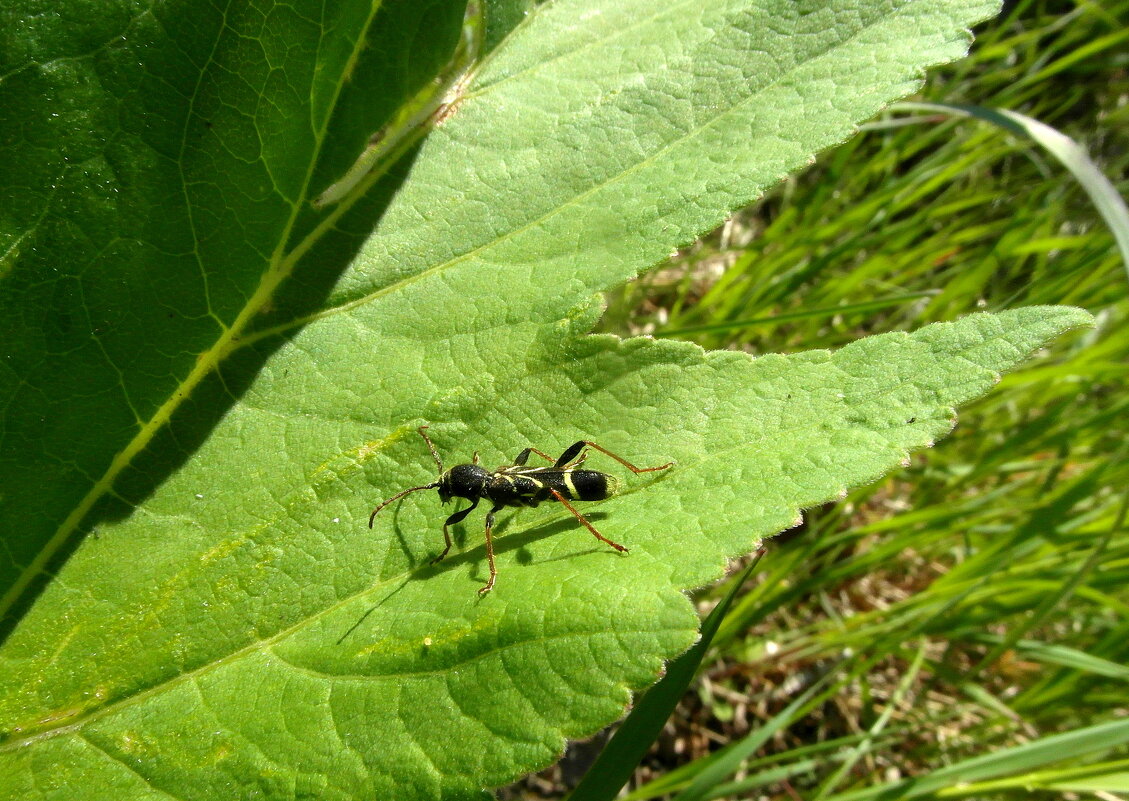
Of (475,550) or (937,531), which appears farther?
(937,531)

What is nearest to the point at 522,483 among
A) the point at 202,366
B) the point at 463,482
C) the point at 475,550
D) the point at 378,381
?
the point at 463,482

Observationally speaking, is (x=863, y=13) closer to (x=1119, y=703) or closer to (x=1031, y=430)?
(x=1031, y=430)

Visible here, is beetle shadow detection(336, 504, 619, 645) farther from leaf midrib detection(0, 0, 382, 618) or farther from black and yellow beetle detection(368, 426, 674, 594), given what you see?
leaf midrib detection(0, 0, 382, 618)

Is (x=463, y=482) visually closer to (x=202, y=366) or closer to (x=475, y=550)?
(x=475, y=550)

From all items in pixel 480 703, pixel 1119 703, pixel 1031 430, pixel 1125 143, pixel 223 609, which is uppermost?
pixel 223 609

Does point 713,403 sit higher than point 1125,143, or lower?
higher

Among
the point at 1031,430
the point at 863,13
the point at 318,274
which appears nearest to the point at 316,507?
the point at 318,274

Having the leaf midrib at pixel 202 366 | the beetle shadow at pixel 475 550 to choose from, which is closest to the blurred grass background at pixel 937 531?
the beetle shadow at pixel 475 550

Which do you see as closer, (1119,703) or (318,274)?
(318,274)
